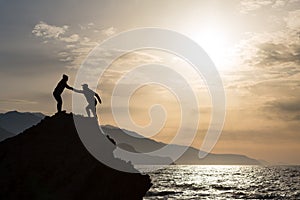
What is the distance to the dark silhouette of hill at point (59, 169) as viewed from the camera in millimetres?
24859

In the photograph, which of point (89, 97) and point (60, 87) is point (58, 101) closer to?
point (60, 87)

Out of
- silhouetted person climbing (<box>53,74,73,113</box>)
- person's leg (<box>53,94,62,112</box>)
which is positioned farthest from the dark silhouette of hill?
silhouetted person climbing (<box>53,74,73,113</box>)

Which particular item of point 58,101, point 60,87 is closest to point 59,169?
point 58,101

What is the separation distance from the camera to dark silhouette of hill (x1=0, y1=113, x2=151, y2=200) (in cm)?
2486

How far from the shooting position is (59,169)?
85.8 ft

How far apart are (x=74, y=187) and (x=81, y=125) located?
6.51 metres

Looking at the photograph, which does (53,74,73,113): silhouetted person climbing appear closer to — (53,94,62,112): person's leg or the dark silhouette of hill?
(53,94,62,112): person's leg

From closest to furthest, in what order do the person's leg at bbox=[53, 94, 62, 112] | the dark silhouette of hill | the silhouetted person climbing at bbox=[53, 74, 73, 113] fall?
the dark silhouette of hill
the silhouetted person climbing at bbox=[53, 74, 73, 113]
the person's leg at bbox=[53, 94, 62, 112]

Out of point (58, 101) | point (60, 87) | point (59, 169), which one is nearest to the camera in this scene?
point (59, 169)

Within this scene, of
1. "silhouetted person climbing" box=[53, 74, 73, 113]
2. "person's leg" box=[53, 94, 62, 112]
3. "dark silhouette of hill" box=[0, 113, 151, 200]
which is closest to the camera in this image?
"dark silhouette of hill" box=[0, 113, 151, 200]

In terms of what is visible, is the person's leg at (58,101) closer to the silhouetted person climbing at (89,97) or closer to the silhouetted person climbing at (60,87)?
the silhouetted person climbing at (60,87)

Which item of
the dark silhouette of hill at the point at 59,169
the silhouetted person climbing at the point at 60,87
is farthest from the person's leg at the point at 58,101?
the dark silhouette of hill at the point at 59,169

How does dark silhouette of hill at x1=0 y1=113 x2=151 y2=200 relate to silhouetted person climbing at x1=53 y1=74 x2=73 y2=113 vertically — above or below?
below

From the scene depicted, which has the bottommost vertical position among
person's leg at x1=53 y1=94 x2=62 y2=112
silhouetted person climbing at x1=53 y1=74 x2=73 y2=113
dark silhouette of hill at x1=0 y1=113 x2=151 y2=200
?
dark silhouette of hill at x1=0 y1=113 x2=151 y2=200
